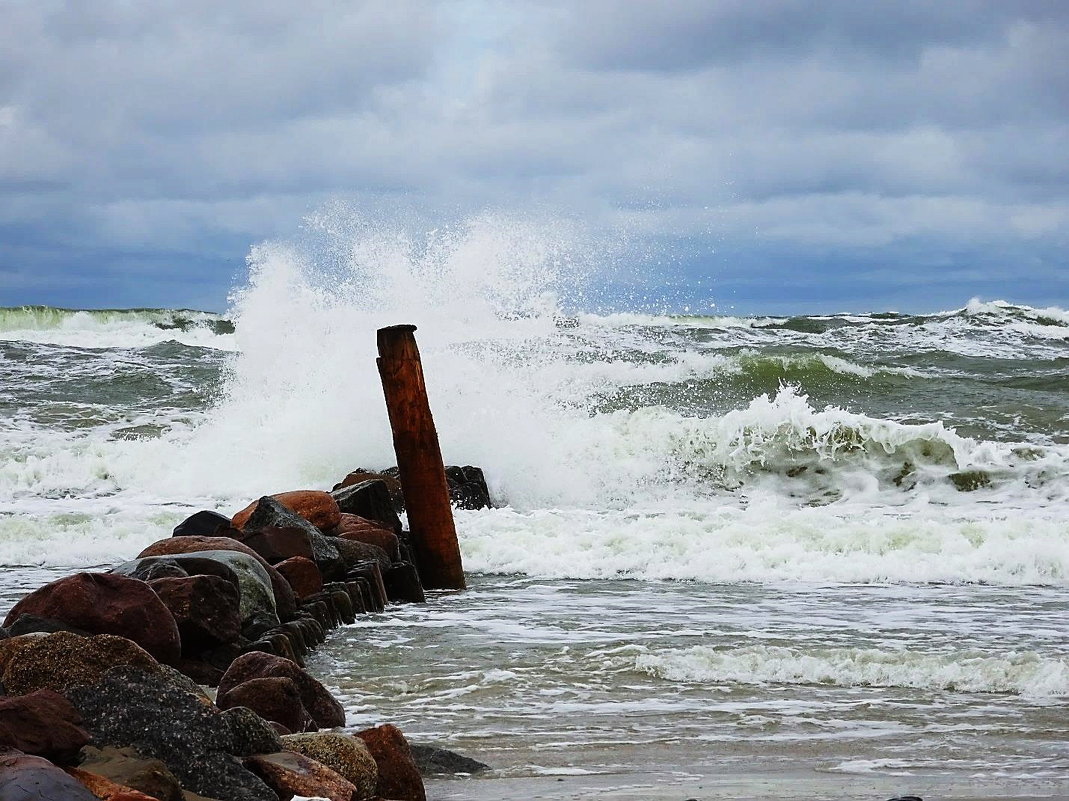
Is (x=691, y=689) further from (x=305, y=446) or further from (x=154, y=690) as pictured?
Result: (x=305, y=446)

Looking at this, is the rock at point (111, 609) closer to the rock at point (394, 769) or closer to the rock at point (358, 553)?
the rock at point (394, 769)

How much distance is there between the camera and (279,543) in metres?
7.52

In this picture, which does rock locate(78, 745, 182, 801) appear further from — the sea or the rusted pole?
the rusted pole

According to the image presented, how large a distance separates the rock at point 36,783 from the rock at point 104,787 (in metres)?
0.09

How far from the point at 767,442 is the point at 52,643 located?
11.1 metres

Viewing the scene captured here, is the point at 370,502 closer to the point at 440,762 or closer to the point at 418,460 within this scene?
the point at 418,460

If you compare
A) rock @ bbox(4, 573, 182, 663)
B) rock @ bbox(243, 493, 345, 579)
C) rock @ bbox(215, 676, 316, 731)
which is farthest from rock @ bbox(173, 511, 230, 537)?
rock @ bbox(215, 676, 316, 731)

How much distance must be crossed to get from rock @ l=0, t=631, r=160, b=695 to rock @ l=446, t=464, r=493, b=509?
279 inches

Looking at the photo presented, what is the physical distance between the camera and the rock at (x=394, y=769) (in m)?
3.76

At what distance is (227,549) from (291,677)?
6.81 ft

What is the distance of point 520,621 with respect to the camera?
24.2 feet

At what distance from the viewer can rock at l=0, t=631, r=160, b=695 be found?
3.87 m

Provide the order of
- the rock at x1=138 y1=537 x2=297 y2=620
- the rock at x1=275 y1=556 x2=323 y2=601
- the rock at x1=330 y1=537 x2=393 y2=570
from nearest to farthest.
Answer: the rock at x1=138 y1=537 x2=297 y2=620, the rock at x1=275 y1=556 x2=323 y2=601, the rock at x1=330 y1=537 x2=393 y2=570

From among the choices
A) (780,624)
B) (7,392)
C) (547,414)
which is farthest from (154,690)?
(7,392)
